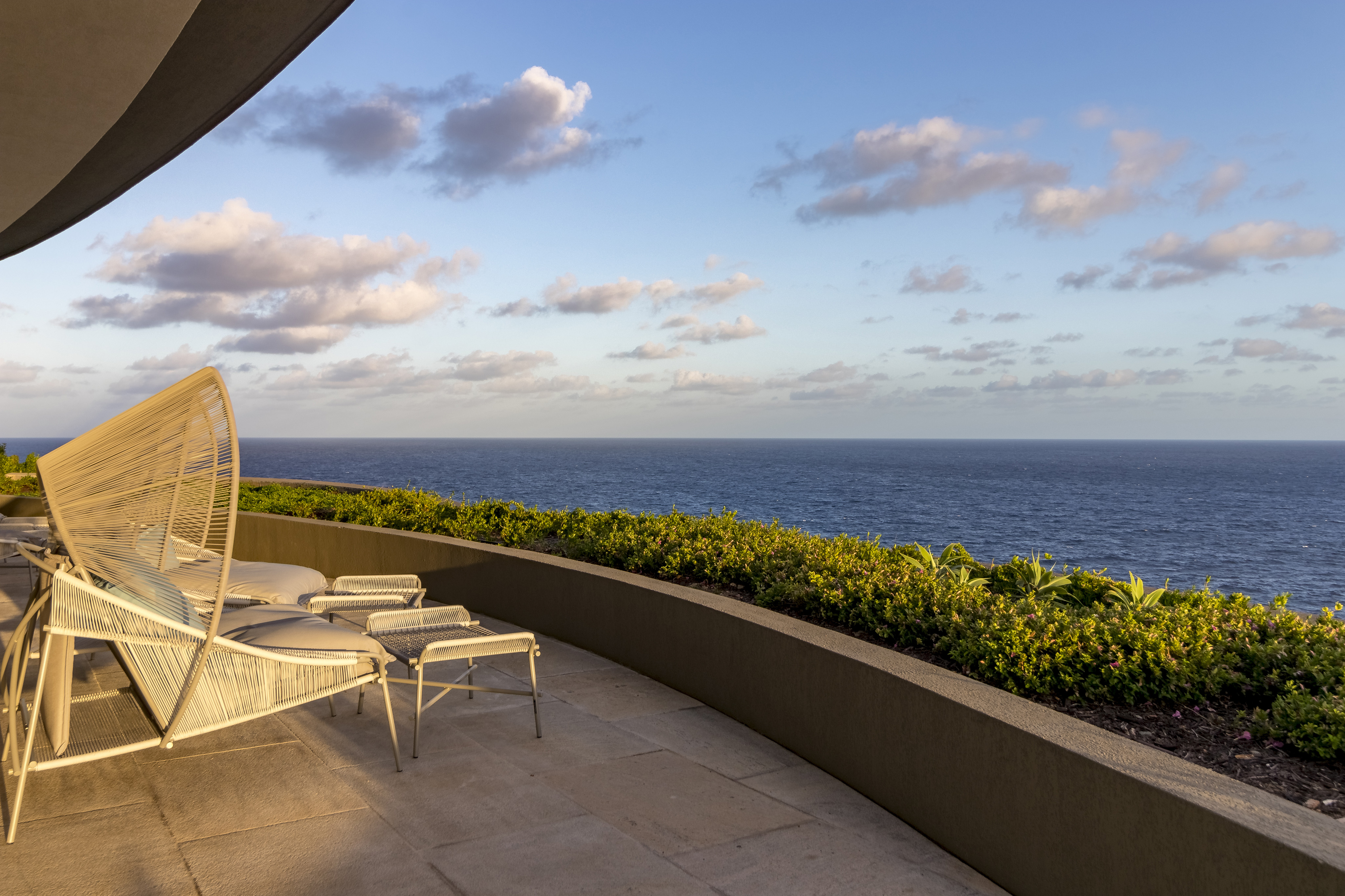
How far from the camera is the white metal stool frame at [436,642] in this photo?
3.60m

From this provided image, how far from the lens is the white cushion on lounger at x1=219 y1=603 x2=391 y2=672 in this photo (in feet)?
11.1

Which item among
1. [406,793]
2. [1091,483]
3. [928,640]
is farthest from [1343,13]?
[1091,483]

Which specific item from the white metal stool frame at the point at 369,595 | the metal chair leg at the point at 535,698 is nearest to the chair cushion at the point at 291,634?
the metal chair leg at the point at 535,698

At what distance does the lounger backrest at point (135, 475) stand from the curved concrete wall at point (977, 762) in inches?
96.5

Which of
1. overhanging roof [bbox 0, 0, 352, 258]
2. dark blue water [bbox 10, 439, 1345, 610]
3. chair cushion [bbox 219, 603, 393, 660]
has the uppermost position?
overhanging roof [bbox 0, 0, 352, 258]

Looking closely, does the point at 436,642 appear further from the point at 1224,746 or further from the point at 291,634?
the point at 1224,746

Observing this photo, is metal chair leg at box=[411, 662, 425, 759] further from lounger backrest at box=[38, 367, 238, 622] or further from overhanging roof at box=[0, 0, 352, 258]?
overhanging roof at box=[0, 0, 352, 258]

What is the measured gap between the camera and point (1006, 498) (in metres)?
63.5

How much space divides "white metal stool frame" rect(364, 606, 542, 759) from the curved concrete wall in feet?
3.21


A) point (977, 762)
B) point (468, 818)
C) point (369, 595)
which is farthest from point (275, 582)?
point (977, 762)

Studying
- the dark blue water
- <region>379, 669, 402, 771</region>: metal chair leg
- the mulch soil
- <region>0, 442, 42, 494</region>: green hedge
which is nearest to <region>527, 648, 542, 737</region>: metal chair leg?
<region>379, 669, 402, 771</region>: metal chair leg

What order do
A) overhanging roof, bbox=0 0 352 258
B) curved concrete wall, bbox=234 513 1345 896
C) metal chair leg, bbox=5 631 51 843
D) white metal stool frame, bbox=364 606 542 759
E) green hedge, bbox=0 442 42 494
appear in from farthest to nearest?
1. green hedge, bbox=0 442 42 494
2. overhanging roof, bbox=0 0 352 258
3. white metal stool frame, bbox=364 606 542 759
4. metal chair leg, bbox=5 631 51 843
5. curved concrete wall, bbox=234 513 1345 896

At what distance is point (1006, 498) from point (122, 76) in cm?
6414

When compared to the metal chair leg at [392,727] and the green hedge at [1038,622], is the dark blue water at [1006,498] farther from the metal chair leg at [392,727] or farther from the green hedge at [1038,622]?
the metal chair leg at [392,727]
